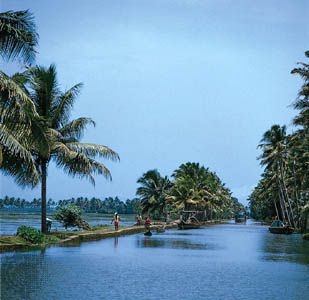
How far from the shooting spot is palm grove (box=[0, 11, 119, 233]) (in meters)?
16.0

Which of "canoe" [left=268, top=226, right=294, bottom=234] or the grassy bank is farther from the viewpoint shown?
"canoe" [left=268, top=226, right=294, bottom=234]

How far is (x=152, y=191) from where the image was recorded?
77375mm

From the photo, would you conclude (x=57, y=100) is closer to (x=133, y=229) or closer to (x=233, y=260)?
(x=233, y=260)

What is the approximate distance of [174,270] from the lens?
18.6 meters

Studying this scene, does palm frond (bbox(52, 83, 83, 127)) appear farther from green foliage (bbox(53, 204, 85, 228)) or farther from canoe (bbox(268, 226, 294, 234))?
canoe (bbox(268, 226, 294, 234))

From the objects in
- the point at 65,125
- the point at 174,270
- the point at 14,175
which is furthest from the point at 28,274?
the point at 65,125

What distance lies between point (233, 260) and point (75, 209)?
16.0 metres

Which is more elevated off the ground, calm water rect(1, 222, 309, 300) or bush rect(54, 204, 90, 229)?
bush rect(54, 204, 90, 229)

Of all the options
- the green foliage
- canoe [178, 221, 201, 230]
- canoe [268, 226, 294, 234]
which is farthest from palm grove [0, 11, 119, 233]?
canoe [178, 221, 201, 230]

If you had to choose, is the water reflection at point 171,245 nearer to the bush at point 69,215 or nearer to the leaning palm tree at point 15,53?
the bush at point 69,215

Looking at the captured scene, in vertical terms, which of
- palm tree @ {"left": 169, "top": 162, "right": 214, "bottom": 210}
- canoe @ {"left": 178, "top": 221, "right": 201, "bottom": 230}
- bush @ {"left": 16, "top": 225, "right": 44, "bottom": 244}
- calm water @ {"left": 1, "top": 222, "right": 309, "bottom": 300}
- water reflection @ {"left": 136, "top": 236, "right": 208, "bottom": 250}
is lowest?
calm water @ {"left": 1, "top": 222, "right": 309, "bottom": 300}

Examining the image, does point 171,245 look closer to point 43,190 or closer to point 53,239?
point 53,239

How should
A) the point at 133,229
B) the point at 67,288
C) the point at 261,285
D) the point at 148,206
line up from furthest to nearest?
the point at 148,206, the point at 133,229, the point at 261,285, the point at 67,288

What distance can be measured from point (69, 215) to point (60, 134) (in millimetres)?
9567
